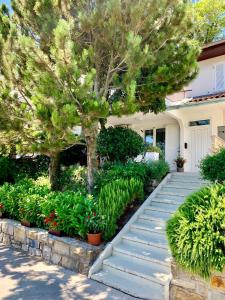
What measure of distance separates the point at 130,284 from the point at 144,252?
0.98m

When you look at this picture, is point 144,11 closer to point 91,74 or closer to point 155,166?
point 91,74

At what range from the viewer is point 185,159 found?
13.5 metres

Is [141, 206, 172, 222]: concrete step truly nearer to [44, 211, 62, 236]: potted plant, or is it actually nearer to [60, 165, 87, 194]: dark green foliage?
[44, 211, 62, 236]: potted plant

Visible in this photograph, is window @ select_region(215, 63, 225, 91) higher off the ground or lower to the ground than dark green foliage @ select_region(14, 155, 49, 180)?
higher

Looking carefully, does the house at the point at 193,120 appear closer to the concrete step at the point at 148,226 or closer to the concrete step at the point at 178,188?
the concrete step at the point at 178,188

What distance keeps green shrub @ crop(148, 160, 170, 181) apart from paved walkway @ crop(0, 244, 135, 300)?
14.6 ft

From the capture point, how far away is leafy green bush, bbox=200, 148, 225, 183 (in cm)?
750

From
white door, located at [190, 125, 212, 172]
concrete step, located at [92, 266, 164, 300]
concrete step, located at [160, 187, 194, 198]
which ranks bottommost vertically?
concrete step, located at [92, 266, 164, 300]

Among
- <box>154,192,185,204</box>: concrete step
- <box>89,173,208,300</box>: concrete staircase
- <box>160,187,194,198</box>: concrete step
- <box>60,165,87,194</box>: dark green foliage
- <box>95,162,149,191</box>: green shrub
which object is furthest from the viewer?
<box>60,165,87,194</box>: dark green foliage

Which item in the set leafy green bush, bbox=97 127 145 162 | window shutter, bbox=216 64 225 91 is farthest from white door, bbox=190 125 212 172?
leafy green bush, bbox=97 127 145 162

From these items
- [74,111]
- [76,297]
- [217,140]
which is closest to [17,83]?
[74,111]

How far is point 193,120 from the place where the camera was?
1367 centimetres

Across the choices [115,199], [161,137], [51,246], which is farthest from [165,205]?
[161,137]

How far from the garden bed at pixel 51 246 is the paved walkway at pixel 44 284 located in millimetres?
202
